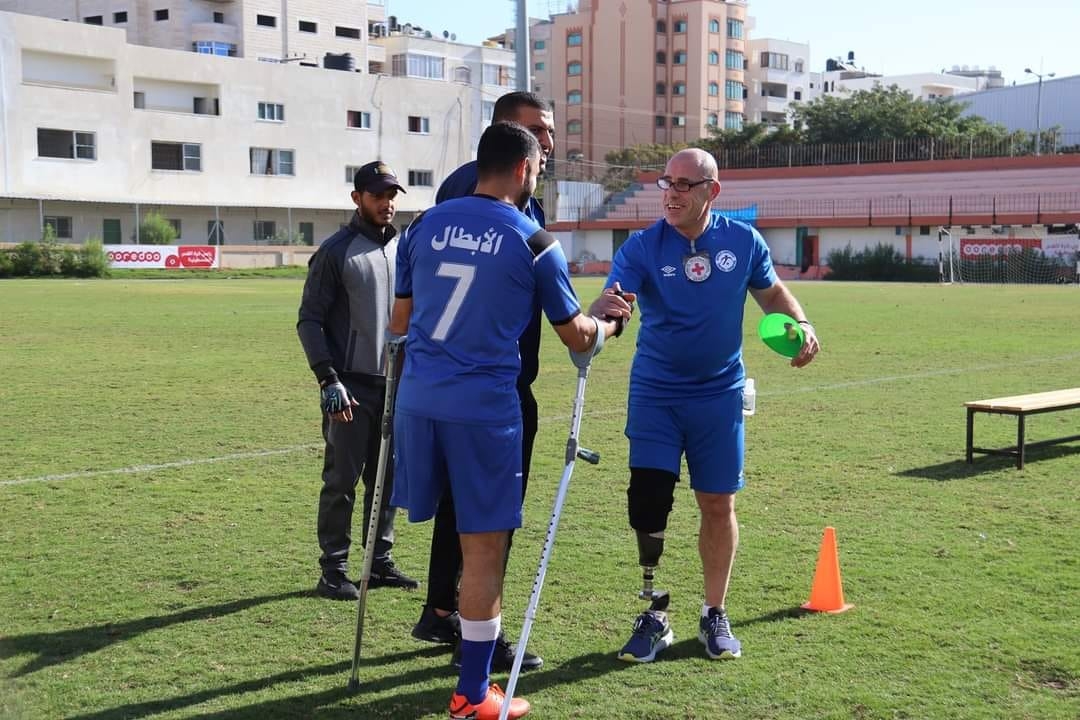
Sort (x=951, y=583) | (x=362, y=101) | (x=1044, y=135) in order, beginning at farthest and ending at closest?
(x=1044, y=135) < (x=362, y=101) < (x=951, y=583)

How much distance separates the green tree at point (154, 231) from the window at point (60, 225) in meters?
3.73

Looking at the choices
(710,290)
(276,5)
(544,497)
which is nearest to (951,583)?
(710,290)

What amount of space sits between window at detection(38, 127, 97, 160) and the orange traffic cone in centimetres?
5875

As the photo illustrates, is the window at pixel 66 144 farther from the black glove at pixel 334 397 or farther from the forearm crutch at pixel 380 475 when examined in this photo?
the forearm crutch at pixel 380 475

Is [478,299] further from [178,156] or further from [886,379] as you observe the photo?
[178,156]

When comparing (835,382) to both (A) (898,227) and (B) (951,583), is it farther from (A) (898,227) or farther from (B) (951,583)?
(A) (898,227)

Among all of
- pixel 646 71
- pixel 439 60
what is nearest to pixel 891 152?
pixel 646 71

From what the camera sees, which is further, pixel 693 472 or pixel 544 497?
pixel 544 497

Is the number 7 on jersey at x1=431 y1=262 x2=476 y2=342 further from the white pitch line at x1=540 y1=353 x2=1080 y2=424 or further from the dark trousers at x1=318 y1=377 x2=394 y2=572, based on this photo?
the white pitch line at x1=540 y1=353 x2=1080 y2=424

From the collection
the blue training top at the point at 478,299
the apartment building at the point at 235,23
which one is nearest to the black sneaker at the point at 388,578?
the blue training top at the point at 478,299

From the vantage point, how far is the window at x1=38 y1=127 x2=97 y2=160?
58.5 metres

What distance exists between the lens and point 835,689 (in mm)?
4941

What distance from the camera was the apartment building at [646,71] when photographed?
366ft

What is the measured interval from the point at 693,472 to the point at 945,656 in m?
1.35
